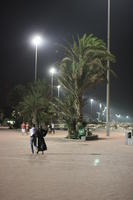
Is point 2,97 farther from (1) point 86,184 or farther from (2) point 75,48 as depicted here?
(1) point 86,184

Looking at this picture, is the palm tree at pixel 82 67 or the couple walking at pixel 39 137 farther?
the palm tree at pixel 82 67

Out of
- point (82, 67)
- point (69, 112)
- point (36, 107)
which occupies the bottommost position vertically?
point (69, 112)

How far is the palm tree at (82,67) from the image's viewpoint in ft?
98.9

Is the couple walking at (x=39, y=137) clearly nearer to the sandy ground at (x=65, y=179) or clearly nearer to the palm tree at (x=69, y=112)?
the sandy ground at (x=65, y=179)

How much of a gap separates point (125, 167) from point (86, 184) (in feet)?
12.5

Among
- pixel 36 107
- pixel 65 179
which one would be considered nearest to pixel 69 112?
pixel 36 107

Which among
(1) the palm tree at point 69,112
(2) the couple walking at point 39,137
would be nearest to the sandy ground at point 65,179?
(2) the couple walking at point 39,137

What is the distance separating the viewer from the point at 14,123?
55.1 metres

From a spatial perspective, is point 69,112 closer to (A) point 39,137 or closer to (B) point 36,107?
(A) point 39,137

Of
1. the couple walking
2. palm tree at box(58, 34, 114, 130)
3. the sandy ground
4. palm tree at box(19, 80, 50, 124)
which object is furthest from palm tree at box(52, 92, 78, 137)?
the sandy ground

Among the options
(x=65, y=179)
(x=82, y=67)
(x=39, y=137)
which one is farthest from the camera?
(x=82, y=67)

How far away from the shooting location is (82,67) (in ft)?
98.3

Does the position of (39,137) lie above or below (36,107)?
below

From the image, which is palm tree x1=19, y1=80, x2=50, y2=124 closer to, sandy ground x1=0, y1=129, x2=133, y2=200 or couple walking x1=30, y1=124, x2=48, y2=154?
couple walking x1=30, y1=124, x2=48, y2=154
